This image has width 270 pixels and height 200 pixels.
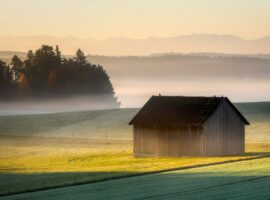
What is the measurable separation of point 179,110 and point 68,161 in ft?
38.5

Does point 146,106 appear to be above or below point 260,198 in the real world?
above

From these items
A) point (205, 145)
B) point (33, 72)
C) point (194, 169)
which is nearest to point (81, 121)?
point (33, 72)

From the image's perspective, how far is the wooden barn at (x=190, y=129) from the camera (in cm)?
7469

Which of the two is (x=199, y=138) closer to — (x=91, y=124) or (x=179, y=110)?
(x=179, y=110)

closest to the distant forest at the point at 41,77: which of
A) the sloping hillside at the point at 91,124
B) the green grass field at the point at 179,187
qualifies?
the sloping hillside at the point at 91,124

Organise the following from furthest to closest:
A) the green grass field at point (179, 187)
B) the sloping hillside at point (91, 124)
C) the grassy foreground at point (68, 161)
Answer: the sloping hillside at point (91, 124) < the grassy foreground at point (68, 161) < the green grass field at point (179, 187)

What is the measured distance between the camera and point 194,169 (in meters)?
56.7

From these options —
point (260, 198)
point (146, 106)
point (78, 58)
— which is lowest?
point (260, 198)

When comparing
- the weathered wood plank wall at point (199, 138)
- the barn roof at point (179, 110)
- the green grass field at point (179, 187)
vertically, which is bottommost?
the green grass field at point (179, 187)

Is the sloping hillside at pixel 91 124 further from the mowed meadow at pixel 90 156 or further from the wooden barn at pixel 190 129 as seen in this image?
the wooden barn at pixel 190 129

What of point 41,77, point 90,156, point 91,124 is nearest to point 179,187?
point 90,156

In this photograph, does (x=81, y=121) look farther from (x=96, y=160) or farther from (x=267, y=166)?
(x=267, y=166)

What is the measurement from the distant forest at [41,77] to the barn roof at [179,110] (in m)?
92.6

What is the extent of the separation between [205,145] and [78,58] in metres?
108
